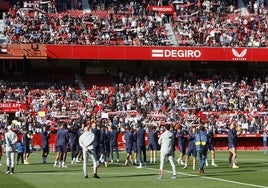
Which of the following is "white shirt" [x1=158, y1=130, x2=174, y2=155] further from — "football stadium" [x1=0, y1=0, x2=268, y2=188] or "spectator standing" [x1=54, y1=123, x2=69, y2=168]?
"football stadium" [x1=0, y1=0, x2=268, y2=188]

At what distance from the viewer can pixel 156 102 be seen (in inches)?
2219

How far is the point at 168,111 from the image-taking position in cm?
5541

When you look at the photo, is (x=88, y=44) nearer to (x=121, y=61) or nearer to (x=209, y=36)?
(x=121, y=61)

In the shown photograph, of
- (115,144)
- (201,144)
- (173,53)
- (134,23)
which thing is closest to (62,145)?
(115,144)

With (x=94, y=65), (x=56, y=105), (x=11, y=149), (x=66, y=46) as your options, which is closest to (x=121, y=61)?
(x=94, y=65)

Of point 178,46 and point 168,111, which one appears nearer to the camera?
point 168,111

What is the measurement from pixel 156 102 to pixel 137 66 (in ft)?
23.5

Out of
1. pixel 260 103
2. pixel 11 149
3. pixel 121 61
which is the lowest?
pixel 11 149

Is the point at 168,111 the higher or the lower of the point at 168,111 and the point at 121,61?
the lower

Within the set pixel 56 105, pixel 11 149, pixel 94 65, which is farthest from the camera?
pixel 94 65

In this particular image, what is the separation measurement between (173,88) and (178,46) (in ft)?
12.4

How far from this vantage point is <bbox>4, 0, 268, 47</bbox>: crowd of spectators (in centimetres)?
5906

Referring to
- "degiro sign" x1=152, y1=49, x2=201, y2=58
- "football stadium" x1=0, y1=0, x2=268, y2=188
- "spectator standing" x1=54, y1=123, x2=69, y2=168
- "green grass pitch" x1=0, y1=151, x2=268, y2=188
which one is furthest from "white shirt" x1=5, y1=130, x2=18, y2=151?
"degiro sign" x1=152, y1=49, x2=201, y2=58

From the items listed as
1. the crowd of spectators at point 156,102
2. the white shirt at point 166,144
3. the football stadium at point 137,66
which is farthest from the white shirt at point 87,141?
the crowd of spectators at point 156,102
